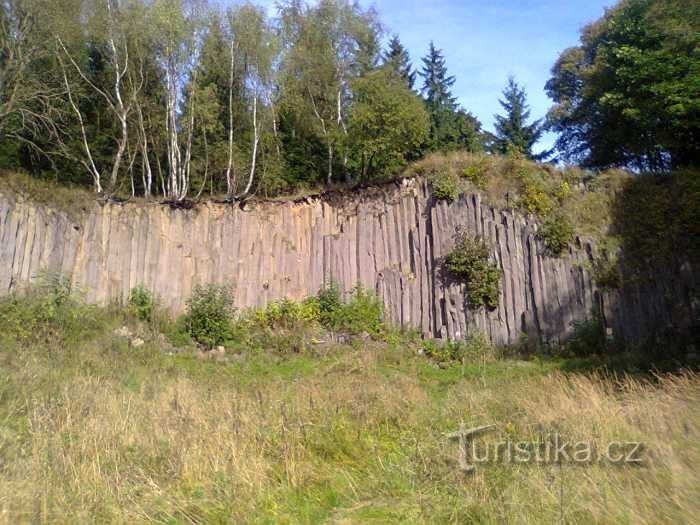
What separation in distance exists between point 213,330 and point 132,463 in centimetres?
897

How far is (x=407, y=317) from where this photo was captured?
15.3 m

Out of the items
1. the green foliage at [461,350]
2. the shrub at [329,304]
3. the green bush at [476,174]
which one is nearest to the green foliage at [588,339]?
the green foliage at [461,350]

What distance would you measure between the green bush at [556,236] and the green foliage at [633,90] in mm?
3927

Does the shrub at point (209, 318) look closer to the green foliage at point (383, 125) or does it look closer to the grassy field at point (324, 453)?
the grassy field at point (324, 453)

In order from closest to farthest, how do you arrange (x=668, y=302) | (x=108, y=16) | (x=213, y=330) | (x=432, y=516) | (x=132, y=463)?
1. (x=432, y=516)
2. (x=132, y=463)
3. (x=668, y=302)
4. (x=213, y=330)
5. (x=108, y=16)

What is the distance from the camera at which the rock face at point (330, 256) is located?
1383 centimetres

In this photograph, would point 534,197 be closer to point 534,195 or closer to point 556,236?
point 534,195

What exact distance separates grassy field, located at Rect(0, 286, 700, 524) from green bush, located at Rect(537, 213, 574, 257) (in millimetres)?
6348

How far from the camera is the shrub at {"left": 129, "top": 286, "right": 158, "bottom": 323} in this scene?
47.6 ft

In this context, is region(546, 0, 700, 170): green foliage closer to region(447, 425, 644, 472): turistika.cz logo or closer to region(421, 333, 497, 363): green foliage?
region(421, 333, 497, 363): green foliage

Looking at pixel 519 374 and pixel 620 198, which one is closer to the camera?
pixel 519 374

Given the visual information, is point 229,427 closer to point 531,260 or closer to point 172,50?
point 531,260

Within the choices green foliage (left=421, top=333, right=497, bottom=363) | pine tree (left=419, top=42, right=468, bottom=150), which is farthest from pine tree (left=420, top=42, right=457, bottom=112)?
green foliage (left=421, top=333, right=497, bottom=363)

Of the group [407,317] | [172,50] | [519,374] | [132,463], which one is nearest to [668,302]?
[519,374]
